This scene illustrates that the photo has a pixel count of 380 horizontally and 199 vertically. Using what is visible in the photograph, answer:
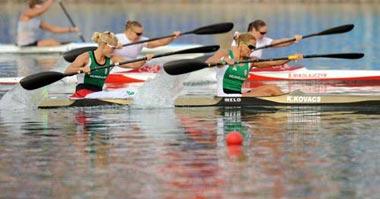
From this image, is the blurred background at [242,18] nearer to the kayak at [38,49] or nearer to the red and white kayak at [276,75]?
the red and white kayak at [276,75]

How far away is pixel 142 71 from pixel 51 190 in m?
15.6

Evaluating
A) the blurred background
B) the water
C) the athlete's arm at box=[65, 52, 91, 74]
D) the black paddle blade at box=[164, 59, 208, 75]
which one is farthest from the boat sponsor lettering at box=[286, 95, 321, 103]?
the blurred background

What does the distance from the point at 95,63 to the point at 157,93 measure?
1152 millimetres

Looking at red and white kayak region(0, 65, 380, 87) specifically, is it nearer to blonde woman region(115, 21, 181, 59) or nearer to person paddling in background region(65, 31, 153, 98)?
blonde woman region(115, 21, 181, 59)

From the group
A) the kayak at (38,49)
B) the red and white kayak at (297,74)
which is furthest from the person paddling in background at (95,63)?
the kayak at (38,49)

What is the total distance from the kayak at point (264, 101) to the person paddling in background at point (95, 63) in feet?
1.03

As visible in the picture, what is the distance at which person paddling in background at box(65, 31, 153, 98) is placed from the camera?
24.2 m

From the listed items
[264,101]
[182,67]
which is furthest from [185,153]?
[264,101]

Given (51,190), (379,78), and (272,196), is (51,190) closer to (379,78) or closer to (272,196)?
(272,196)

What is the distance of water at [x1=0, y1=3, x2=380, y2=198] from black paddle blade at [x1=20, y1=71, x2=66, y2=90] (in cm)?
47

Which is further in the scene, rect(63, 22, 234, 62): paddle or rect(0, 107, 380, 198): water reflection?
rect(63, 22, 234, 62): paddle

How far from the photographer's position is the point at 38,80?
24.1 meters

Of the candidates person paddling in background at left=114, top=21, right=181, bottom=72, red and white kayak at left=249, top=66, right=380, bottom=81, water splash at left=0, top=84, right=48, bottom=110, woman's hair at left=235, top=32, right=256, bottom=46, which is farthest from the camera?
red and white kayak at left=249, top=66, right=380, bottom=81

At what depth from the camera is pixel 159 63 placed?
109 ft
